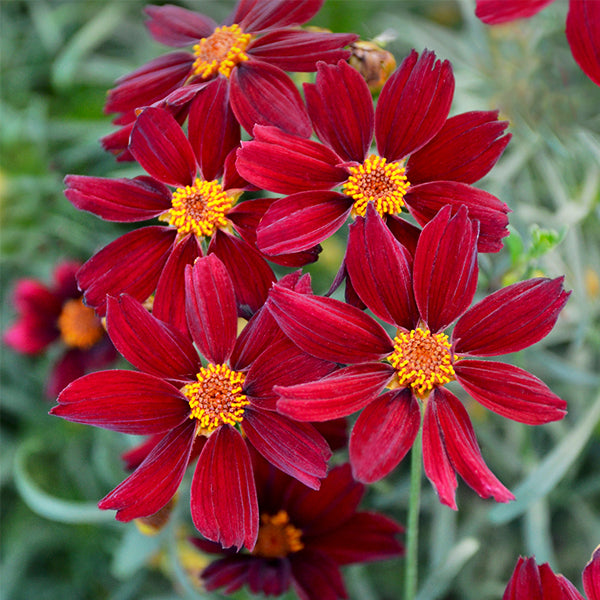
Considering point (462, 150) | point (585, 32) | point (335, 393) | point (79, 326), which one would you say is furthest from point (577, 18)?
point (79, 326)

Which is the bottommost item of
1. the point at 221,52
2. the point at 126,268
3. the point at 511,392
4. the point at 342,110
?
the point at 511,392

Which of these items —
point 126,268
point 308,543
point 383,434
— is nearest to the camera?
point 383,434

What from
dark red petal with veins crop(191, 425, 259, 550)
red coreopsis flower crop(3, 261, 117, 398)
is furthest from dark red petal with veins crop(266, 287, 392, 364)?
red coreopsis flower crop(3, 261, 117, 398)

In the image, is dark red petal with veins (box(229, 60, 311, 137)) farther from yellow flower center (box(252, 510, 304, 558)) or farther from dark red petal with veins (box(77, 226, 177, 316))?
yellow flower center (box(252, 510, 304, 558))

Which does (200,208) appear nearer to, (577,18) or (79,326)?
(577,18)

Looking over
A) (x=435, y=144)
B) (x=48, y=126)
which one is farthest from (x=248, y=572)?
(x=48, y=126)

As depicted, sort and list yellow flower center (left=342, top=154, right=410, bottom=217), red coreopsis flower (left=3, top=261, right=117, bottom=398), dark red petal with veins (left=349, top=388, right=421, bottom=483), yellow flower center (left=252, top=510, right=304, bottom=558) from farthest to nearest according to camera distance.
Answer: red coreopsis flower (left=3, top=261, right=117, bottom=398) < yellow flower center (left=252, top=510, right=304, bottom=558) < yellow flower center (left=342, top=154, right=410, bottom=217) < dark red petal with veins (left=349, top=388, right=421, bottom=483)

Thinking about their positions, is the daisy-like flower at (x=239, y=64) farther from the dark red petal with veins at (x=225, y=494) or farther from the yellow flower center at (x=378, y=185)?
the dark red petal with veins at (x=225, y=494)

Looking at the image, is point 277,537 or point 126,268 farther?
point 277,537
